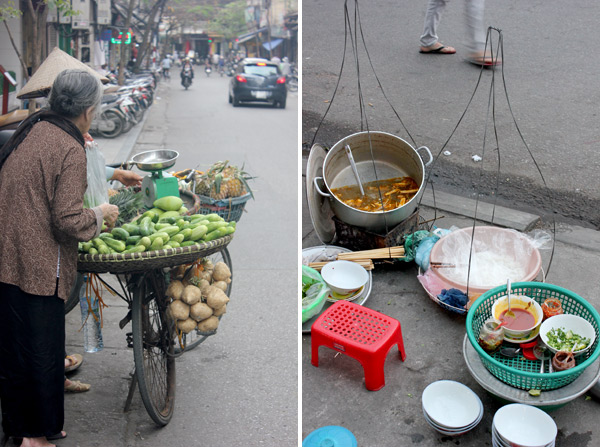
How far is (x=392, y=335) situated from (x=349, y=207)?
3.74ft

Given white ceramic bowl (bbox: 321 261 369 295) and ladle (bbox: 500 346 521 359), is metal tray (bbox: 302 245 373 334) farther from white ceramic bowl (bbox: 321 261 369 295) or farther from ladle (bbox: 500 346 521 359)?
ladle (bbox: 500 346 521 359)

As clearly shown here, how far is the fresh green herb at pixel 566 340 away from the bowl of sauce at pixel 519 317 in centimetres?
10

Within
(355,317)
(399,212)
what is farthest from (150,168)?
(399,212)

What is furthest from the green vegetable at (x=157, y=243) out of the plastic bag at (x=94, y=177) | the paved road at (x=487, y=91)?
the paved road at (x=487, y=91)

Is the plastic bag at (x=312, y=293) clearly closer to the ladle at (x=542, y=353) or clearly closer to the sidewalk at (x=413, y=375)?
the sidewalk at (x=413, y=375)

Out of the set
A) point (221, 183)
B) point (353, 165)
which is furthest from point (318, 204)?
point (221, 183)

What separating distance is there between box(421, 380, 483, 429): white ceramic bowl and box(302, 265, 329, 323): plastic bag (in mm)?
931

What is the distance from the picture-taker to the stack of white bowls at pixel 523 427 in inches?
101

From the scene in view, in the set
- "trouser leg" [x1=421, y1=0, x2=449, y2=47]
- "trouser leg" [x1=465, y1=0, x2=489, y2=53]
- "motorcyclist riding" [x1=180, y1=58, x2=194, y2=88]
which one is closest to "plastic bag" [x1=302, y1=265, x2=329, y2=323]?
"trouser leg" [x1=465, y1=0, x2=489, y2=53]

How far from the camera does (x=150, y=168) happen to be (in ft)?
10.3

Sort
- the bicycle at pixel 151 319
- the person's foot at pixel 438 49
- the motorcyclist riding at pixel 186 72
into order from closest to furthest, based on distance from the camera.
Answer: the bicycle at pixel 151 319 < the person's foot at pixel 438 49 < the motorcyclist riding at pixel 186 72

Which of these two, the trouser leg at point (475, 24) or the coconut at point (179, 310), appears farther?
the trouser leg at point (475, 24)

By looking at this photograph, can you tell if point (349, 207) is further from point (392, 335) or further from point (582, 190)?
point (582, 190)

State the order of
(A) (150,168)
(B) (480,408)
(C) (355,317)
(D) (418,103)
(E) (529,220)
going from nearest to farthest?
(B) (480,408) < (A) (150,168) < (C) (355,317) < (E) (529,220) < (D) (418,103)
